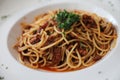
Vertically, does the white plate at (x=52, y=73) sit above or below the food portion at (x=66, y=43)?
below

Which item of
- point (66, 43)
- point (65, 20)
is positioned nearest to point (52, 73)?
point (66, 43)

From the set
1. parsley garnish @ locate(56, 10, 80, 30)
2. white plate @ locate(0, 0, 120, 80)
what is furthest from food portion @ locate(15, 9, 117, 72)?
white plate @ locate(0, 0, 120, 80)

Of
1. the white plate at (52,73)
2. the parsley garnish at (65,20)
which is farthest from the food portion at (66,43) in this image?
the white plate at (52,73)

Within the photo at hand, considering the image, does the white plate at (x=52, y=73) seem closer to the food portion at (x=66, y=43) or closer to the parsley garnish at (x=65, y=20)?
the food portion at (x=66, y=43)

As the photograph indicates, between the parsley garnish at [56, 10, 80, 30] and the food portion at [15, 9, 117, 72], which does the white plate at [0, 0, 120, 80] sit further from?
the parsley garnish at [56, 10, 80, 30]

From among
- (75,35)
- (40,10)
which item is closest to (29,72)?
(75,35)

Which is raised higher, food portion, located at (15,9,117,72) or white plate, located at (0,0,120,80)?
food portion, located at (15,9,117,72)

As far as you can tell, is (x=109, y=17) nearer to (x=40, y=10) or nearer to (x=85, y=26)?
(x=85, y=26)
